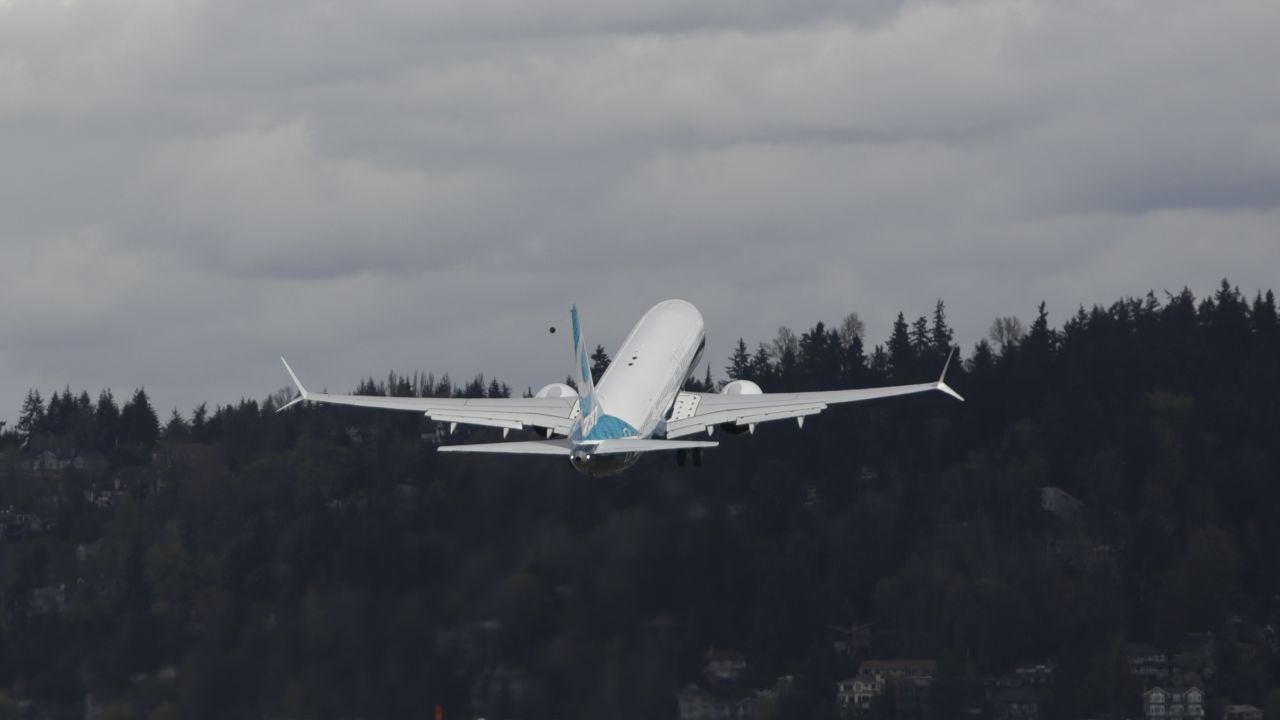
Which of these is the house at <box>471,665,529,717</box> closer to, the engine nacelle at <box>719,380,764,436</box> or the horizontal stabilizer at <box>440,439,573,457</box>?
the engine nacelle at <box>719,380,764,436</box>

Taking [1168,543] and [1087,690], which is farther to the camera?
[1168,543]

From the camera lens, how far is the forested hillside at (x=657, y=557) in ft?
339

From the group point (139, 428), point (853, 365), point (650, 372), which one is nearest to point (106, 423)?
point (139, 428)

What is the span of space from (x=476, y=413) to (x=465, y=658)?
1113 centimetres

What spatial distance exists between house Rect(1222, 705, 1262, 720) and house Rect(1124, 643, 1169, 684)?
3.08m

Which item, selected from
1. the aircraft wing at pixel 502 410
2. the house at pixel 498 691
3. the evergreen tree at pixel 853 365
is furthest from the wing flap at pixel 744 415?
the evergreen tree at pixel 853 365

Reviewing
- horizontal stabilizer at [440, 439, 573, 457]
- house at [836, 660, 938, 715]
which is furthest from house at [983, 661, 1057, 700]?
horizontal stabilizer at [440, 439, 573, 457]

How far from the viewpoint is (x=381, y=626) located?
10281 centimetres

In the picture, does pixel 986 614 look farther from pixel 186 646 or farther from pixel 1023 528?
pixel 186 646

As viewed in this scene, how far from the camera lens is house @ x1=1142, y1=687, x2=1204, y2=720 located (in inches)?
4616

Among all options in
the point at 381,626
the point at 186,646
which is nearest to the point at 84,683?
the point at 186,646

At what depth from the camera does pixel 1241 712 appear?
120 metres

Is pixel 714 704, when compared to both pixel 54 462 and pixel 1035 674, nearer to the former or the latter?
pixel 1035 674

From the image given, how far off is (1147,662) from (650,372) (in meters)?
33.9
